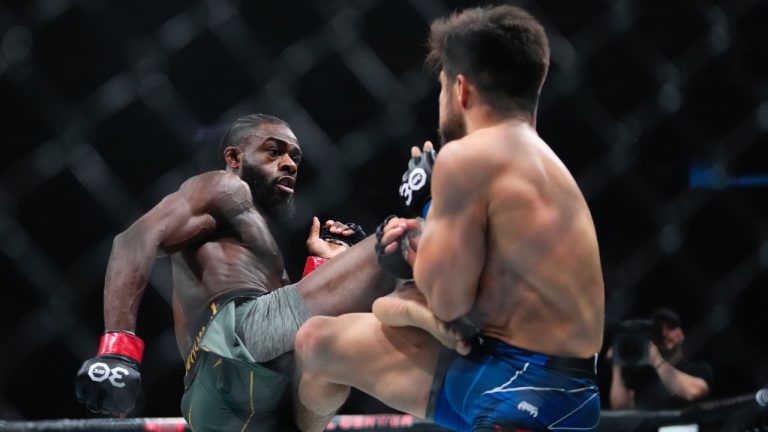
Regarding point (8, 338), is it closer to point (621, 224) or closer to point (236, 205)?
point (236, 205)

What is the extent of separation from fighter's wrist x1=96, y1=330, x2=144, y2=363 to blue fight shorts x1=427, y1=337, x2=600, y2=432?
0.66m

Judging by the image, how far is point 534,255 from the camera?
4.58 ft

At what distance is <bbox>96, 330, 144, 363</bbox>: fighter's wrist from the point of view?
5.78ft

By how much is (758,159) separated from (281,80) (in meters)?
1.86

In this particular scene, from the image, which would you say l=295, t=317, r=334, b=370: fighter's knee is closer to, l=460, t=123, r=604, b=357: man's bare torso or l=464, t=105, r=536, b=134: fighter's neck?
l=460, t=123, r=604, b=357: man's bare torso

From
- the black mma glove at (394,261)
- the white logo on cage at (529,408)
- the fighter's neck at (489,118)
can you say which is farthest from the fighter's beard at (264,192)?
the white logo on cage at (529,408)

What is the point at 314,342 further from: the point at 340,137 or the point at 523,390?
the point at 340,137

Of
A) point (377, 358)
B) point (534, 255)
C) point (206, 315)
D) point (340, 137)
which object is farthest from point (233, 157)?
point (534, 255)

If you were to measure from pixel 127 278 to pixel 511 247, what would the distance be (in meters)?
0.88

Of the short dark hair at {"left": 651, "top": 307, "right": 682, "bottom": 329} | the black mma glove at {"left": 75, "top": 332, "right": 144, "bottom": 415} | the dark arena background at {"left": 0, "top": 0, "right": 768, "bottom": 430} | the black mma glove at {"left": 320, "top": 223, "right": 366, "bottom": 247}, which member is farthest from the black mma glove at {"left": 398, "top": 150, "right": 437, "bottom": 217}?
the short dark hair at {"left": 651, "top": 307, "right": 682, "bottom": 329}

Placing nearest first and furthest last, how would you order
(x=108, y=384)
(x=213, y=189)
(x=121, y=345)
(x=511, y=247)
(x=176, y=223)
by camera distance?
(x=511, y=247) → (x=108, y=384) → (x=121, y=345) → (x=176, y=223) → (x=213, y=189)

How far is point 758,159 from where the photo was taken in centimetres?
343

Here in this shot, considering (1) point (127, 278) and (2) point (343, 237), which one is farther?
(2) point (343, 237)

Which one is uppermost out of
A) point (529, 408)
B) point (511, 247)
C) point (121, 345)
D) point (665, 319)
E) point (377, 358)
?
point (121, 345)
